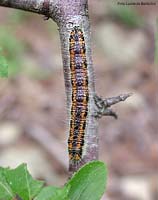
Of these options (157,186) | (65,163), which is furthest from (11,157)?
(157,186)

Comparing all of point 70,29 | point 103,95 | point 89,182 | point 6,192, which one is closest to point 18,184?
point 6,192

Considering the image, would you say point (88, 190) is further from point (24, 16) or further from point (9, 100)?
point (24, 16)

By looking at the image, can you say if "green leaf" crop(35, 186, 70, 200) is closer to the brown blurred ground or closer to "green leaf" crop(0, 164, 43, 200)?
"green leaf" crop(0, 164, 43, 200)

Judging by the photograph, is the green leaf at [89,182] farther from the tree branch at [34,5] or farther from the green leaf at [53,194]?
the tree branch at [34,5]

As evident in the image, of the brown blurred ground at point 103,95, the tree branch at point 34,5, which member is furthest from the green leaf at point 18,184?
the brown blurred ground at point 103,95

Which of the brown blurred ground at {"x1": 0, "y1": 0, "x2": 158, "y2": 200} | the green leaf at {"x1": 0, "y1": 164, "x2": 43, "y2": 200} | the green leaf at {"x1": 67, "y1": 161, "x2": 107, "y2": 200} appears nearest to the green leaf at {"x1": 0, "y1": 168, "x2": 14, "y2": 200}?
the green leaf at {"x1": 0, "y1": 164, "x2": 43, "y2": 200}
